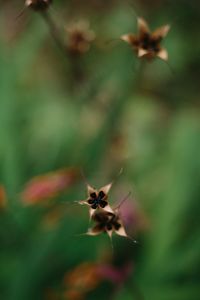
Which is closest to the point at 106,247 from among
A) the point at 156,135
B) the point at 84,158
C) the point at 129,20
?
the point at 84,158

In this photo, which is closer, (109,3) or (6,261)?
(6,261)

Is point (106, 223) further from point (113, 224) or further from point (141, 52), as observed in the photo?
point (141, 52)

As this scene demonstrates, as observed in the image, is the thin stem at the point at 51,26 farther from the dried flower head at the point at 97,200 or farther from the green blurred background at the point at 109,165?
the dried flower head at the point at 97,200

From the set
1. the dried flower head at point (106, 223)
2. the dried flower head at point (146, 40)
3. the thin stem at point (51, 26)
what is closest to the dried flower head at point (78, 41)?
the thin stem at point (51, 26)

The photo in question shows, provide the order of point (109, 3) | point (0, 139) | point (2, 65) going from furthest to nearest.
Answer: point (109, 3) < point (2, 65) < point (0, 139)

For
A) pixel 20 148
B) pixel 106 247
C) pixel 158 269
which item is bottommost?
pixel 158 269

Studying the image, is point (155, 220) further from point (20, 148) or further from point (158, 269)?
point (20, 148)
